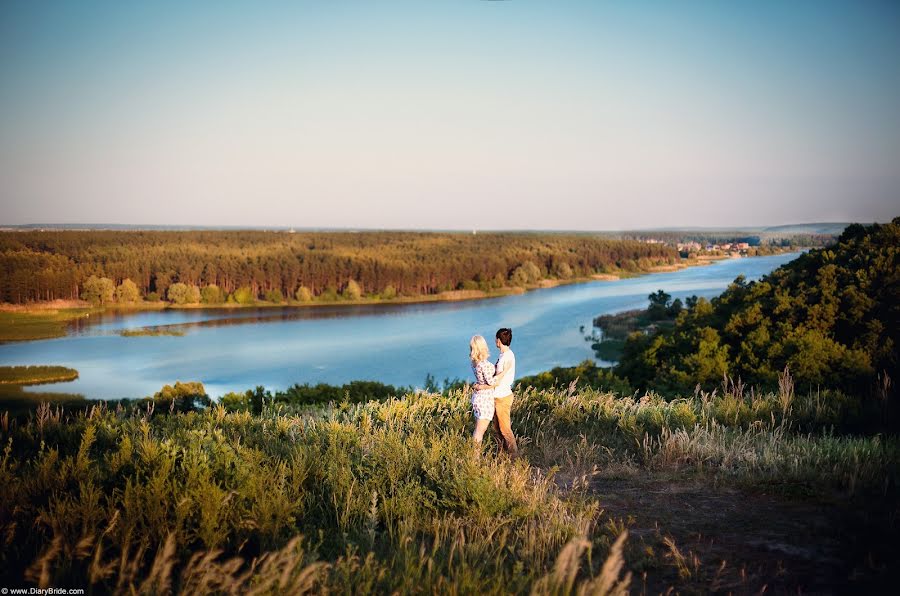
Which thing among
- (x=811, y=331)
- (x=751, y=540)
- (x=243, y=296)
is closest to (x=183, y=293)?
(x=243, y=296)

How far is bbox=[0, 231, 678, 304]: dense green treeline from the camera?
57.3m

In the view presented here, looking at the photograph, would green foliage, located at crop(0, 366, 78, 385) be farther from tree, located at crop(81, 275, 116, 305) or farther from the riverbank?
tree, located at crop(81, 275, 116, 305)

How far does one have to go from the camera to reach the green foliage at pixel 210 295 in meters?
85.2

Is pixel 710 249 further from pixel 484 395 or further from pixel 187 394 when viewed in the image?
pixel 484 395

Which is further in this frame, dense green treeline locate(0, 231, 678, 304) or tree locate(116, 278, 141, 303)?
tree locate(116, 278, 141, 303)

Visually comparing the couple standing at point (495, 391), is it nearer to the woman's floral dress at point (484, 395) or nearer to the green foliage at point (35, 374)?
the woman's floral dress at point (484, 395)

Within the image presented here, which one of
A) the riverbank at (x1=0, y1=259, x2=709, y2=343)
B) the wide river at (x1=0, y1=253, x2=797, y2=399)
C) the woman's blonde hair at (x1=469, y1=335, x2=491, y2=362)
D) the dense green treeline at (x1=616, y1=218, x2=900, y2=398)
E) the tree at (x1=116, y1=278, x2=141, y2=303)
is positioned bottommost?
the wide river at (x1=0, y1=253, x2=797, y2=399)

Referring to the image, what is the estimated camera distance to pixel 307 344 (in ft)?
200

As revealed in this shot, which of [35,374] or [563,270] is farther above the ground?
[563,270]

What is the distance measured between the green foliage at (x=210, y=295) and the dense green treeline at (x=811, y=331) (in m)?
70.3

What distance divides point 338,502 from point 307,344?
57645 mm

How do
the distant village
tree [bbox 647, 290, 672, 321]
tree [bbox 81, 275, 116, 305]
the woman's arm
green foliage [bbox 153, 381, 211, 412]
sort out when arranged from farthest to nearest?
the distant village
tree [bbox 81, 275, 116, 305]
tree [bbox 647, 290, 672, 321]
green foliage [bbox 153, 381, 211, 412]
the woman's arm

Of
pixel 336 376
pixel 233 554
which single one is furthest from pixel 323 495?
pixel 336 376

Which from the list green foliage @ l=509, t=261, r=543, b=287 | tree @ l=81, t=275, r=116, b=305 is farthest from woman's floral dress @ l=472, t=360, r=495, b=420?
green foliage @ l=509, t=261, r=543, b=287
